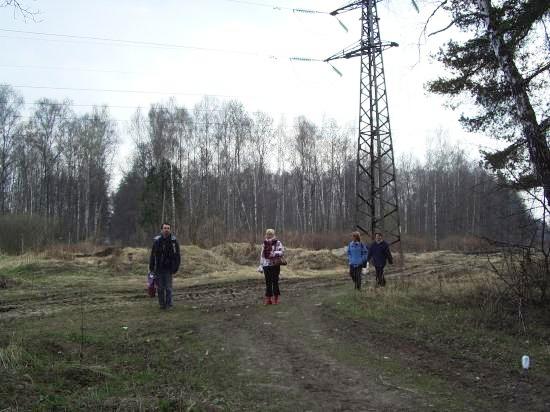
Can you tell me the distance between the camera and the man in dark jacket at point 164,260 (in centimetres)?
1104

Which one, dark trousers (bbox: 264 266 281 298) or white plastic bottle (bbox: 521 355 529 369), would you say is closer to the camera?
white plastic bottle (bbox: 521 355 529 369)

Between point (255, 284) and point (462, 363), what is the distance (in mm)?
11069

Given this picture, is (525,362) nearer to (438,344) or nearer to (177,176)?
(438,344)

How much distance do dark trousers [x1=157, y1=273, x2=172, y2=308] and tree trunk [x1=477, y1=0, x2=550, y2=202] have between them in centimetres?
780

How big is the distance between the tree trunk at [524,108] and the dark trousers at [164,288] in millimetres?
7800

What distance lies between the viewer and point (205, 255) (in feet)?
80.2

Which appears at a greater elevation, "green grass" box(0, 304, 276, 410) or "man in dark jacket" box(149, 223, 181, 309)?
"man in dark jacket" box(149, 223, 181, 309)

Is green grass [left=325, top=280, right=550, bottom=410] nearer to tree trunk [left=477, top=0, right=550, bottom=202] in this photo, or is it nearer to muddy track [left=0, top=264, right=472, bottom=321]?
tree trunk [left=477, top=0, right=550, bottom=202]

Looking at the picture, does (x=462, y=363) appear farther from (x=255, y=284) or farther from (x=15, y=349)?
(x=255, y=284)

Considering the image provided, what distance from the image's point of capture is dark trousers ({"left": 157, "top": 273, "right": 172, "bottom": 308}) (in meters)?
11.1

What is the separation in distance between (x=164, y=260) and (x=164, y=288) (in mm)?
636

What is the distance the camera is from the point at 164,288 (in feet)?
36.5

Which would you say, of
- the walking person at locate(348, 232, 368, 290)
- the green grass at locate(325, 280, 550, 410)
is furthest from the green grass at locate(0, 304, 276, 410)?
the walking person at locate(348, 232, 368, 290)

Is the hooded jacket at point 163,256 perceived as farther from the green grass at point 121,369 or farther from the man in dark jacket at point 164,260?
the green grass at point 121,369
